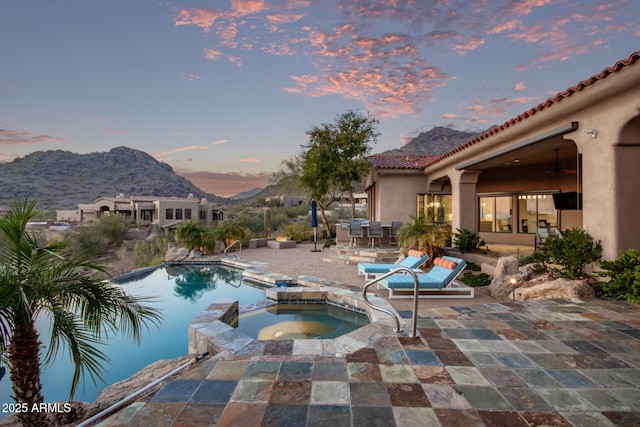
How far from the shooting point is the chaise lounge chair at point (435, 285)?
6617 millimetres

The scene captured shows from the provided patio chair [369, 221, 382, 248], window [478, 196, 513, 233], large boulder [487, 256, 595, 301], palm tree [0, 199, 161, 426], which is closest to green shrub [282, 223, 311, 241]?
patio chair [369, 221, 382, 248]

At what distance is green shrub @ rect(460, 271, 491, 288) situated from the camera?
8.35 meters

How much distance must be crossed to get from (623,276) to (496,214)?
9914 mm

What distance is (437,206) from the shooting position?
15.0 meters

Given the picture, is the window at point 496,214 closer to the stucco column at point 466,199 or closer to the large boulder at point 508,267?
the stucco column at point 466,199

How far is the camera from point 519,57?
15.5m

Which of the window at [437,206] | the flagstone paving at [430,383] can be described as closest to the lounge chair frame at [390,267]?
the flagstone paving at [430,383]

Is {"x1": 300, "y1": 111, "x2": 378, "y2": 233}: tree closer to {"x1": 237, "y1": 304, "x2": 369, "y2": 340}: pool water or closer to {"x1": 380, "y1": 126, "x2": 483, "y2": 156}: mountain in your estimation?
{"x1": 237, "y1": 304, "x2": 369, "y2": 340}: pool water

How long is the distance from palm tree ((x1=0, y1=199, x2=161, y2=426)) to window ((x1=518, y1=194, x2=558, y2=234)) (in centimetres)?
1606

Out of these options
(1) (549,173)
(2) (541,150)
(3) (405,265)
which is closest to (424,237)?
(3) (405,265)

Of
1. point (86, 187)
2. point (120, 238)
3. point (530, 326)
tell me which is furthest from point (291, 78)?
point (86, 187)

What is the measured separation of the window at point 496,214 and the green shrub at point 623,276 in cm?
926

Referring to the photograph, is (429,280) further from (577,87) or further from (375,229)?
(375,229)

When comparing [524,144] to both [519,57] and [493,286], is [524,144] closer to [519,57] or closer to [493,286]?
[493,286]
